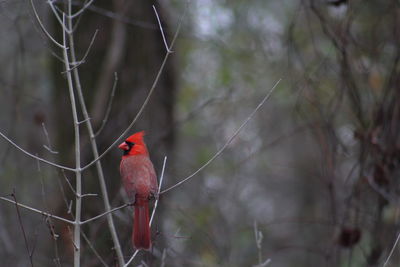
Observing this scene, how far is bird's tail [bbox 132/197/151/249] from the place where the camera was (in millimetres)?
3135

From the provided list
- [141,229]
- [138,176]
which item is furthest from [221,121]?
[141,229]

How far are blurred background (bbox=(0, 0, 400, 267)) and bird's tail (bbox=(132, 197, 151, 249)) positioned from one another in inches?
4.3

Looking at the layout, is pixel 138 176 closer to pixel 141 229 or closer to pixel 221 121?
pixel 141 229

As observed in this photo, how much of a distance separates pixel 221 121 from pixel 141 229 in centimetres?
625

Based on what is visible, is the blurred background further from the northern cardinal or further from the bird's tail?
the northern cardinal

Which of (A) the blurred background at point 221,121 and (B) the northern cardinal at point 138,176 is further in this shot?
(A) the blurred background at point 221,121

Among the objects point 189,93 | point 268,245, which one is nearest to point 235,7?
point 189,93

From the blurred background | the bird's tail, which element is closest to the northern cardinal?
the bird's tail

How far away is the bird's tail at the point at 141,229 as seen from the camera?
3.13 meters

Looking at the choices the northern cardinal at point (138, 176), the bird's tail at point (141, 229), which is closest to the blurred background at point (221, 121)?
the bird's tail at point (141, 229)

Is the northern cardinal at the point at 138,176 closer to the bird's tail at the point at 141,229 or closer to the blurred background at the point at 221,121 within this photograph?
the bird's tail at the point at 141,229

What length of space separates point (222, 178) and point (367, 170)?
17.0ft

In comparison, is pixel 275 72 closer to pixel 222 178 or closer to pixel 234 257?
pixel 222 178

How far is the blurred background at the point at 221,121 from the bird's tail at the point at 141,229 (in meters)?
0.11
